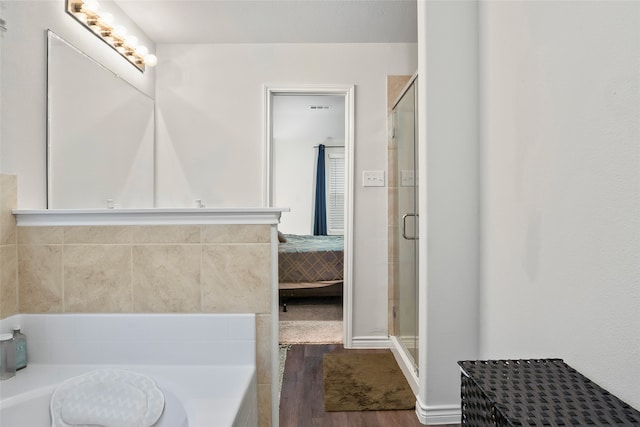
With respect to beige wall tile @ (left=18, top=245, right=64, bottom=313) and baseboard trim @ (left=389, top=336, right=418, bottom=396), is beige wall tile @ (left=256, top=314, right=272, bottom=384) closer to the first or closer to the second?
beige wall tile @ (left=18, top=245, right=64, bottom=313)

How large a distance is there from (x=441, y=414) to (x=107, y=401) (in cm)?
147

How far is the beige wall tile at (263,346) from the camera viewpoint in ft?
3.97

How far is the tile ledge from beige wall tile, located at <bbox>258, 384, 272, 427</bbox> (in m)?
0.60

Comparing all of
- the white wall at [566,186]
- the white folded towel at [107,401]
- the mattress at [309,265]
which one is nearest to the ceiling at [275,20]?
the white wall at [566,186]

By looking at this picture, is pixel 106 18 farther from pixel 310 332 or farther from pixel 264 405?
pixel 310 332

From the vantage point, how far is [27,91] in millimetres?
1441

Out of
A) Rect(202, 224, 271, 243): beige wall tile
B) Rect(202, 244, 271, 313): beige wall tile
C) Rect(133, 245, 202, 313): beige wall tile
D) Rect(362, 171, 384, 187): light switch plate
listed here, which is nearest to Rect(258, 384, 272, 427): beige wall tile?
Rect(202, 244, 271, 313): beige wall tile

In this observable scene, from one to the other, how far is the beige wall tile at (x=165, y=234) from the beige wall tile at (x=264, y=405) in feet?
1.92

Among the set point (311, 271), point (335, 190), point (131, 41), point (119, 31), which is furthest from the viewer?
point (335, 190)

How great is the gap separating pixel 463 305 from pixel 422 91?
3.49 ft

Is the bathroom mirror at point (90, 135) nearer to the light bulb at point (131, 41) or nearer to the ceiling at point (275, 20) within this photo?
the light bulb at point (131, 41)

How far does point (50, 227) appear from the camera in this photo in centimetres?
121

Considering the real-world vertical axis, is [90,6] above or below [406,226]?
above

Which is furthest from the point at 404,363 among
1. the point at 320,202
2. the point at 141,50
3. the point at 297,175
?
the point at 297,175
